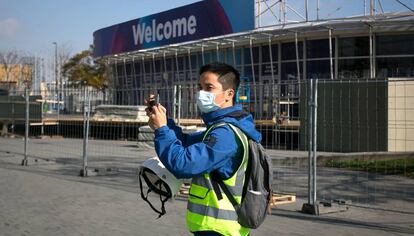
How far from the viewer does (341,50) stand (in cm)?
2352

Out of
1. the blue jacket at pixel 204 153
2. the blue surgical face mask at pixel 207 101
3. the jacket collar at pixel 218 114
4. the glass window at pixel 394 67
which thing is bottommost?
the blue jacket at pixel 204 153

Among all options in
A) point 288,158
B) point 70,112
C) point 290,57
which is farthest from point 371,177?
point 290,57

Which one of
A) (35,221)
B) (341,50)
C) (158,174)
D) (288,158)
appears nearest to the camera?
(158,174)

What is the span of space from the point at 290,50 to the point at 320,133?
1399 centimetres

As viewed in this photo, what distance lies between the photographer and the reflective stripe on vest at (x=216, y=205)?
2.66 metres

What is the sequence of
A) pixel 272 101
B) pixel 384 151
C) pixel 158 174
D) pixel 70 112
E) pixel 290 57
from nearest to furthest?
pixel 158 174 < pixel 272 101 < pixel 384 151 < pixel 70 112 < pixel 290 57

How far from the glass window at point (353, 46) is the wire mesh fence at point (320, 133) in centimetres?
937

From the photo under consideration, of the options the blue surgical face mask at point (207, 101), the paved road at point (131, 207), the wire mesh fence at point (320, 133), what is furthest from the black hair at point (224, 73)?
the wire mesh fence at point (320, 133)

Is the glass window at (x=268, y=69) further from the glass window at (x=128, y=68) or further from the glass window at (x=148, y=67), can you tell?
the glass window at (x=128, y=68)

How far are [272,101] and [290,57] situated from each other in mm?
14939

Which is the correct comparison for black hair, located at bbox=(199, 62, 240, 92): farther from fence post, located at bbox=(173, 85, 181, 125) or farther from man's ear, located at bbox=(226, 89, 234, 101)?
fence post, located at bbox=(173, 85, 181, 125)

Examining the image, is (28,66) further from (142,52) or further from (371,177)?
(371,177)

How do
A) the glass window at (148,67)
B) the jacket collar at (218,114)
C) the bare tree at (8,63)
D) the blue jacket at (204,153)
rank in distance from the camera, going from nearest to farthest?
the blue jacket at (204,153)
the jacket collar at (218,114)
the glass window at (148,67)
the bare tree at (8,63)

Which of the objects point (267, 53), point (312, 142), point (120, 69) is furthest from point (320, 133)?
point (120, 69)
